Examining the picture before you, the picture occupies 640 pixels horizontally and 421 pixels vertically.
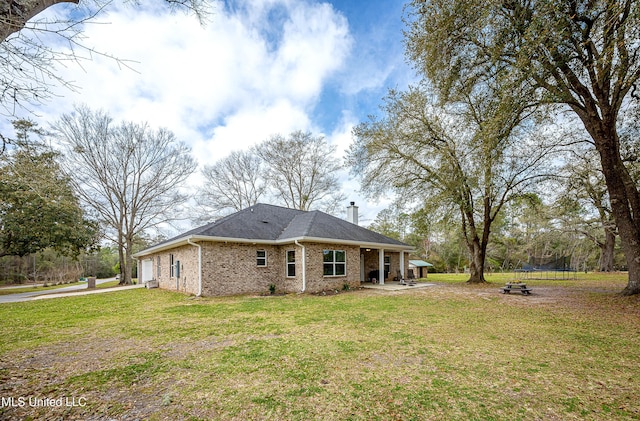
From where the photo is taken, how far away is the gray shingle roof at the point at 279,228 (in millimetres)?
12297

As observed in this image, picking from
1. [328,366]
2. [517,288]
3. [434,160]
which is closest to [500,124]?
[434,160]

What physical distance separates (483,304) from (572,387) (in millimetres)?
6460

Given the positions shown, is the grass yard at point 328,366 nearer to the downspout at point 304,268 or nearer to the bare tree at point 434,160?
the downspout at point 304,268

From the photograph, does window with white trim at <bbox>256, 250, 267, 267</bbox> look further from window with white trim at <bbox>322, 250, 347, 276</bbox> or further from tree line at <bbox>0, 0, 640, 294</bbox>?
tree line at <bbox>0, 0, 640, 294</bbox>

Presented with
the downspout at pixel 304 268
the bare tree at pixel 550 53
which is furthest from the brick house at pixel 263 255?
the bare tree at pixel 550 53

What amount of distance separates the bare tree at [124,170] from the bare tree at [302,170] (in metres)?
6.87

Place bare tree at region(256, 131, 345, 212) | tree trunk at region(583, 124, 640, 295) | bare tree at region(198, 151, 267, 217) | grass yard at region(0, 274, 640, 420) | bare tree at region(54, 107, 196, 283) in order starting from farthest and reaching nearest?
bare tree at region(198, 151, 267, 217) < bare tree at region(256, 131, 345, 212) < bare tree at region(54, 107, 196, 283) < tree trunk at region(583, 124, 640, 295) < grass yard at region(0, 274, 640, 420)

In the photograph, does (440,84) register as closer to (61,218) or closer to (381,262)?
(381,262)

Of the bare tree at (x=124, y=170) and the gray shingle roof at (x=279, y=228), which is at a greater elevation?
the bare tree at (x=124, y=170)

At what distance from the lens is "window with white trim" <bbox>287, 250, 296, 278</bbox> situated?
513 inches

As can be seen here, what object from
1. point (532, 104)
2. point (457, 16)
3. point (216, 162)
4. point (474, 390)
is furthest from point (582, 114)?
point (216, 162)

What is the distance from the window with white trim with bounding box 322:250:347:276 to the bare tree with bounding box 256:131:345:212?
1273cm

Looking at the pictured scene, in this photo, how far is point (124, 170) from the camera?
2022 centimetres

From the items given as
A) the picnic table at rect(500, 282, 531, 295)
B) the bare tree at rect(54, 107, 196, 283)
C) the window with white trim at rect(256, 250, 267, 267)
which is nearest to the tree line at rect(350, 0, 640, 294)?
the picnic table at rect(500, 282, 531, 295)
